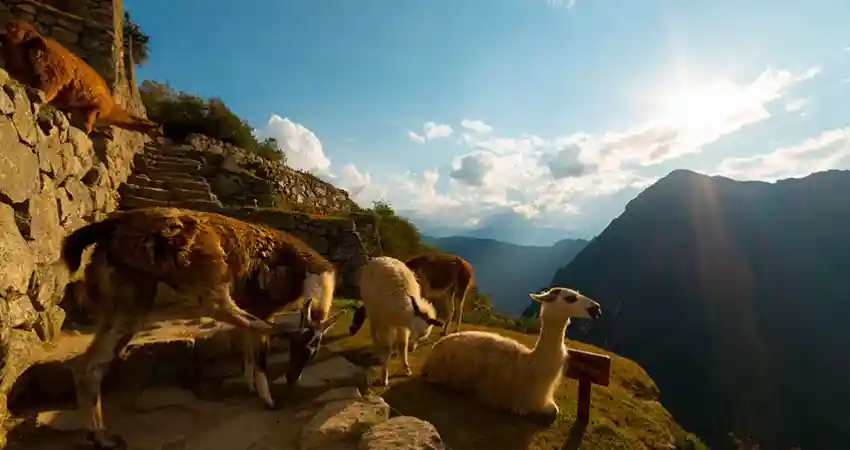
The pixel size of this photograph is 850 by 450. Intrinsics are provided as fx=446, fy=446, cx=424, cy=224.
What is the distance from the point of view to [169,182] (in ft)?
31.5

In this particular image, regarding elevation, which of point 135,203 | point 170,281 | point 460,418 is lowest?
point 460,418

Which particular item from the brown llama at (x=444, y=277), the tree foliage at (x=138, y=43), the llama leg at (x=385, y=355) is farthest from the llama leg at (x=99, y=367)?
the tree foliage at (x=138, y=43)

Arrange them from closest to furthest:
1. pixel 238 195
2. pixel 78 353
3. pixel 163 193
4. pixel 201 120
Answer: pixel 78 353
pixel 163 193
pixel 238 195
pixel 201 120

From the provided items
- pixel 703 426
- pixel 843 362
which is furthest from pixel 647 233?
pixel 703 426

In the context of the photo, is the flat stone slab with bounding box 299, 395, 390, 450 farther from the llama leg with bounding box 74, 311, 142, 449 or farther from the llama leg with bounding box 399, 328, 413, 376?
the llama leg with bounding box 399, 328, 413, 376

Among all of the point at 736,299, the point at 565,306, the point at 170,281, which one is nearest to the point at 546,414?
the point at 565,306

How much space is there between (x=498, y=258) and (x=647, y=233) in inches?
3531

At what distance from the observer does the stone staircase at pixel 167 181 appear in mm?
8508

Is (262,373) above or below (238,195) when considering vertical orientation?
below

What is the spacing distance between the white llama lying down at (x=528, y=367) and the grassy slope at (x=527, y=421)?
0.16 metres

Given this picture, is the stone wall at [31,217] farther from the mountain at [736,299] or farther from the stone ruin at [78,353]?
the mountain at [736,299]

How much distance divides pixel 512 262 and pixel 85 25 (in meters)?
156

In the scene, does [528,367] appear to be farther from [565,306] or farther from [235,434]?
[235,434]

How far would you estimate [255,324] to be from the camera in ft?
12.6
